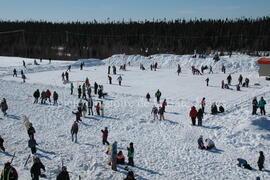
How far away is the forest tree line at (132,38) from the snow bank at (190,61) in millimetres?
12976

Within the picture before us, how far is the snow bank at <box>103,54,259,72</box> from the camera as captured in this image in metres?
36.4

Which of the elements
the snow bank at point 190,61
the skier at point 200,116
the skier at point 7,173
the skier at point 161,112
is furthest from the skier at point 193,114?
the snow bank at point 190,61

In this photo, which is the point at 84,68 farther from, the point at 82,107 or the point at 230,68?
the point at 82,107

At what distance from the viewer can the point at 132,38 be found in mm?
81625

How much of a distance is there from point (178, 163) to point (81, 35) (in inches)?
3170

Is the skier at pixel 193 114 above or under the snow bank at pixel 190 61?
under

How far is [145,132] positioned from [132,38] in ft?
223

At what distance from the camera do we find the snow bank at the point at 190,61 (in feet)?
119

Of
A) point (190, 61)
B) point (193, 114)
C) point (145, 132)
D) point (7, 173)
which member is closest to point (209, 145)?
point (193, 114)

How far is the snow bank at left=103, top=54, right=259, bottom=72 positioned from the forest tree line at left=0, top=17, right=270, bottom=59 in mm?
12976

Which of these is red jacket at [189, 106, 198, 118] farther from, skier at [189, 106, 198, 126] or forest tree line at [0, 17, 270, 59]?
forest tree line at [0, 17, 270, 59]

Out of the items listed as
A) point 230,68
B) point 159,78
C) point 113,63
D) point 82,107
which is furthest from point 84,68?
point 82,107

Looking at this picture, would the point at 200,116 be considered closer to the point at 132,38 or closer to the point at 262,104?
the point at 262,104

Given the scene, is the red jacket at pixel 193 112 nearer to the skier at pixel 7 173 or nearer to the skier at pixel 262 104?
the skier at pixel 262 104
